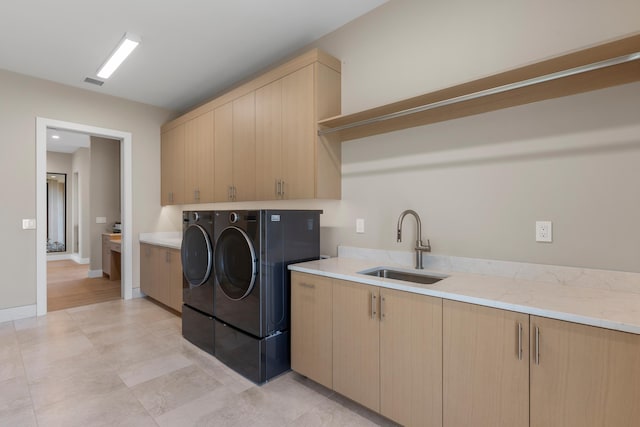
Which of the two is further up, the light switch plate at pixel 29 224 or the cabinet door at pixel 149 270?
the light switch plate at pixel 29 224

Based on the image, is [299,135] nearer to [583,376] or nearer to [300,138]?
[300,138]

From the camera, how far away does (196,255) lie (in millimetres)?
2816

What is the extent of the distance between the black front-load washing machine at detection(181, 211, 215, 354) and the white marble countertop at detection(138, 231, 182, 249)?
65 centimetres

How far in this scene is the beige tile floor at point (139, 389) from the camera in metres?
1.87

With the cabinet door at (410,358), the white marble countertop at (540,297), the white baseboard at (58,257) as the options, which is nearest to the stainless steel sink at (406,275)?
the white marble countertop at (540,297)

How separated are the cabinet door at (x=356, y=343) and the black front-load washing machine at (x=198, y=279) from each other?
1.20 meters

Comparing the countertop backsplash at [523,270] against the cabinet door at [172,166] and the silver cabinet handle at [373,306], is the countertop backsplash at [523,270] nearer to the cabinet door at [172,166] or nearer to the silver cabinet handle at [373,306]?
the silver cabinet handle at [373,306]

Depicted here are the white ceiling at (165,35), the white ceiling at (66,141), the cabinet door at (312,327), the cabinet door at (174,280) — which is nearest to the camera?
the cabinet door at (312,327)

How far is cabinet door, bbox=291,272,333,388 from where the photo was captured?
2.03 meters

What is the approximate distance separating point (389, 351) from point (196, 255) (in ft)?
6.09

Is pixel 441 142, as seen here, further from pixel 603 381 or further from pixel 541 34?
pixel 603 381

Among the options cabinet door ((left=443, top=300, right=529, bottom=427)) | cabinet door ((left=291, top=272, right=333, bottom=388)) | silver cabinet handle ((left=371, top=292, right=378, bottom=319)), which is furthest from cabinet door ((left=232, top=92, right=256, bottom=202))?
cabinet door ((left=443, top=300, right=529, bottom=427))

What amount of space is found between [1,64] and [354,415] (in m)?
4.70

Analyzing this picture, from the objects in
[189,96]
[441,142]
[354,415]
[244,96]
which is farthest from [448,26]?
[189,96]
